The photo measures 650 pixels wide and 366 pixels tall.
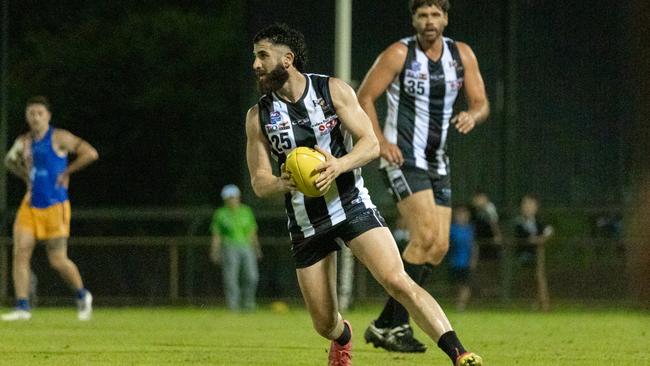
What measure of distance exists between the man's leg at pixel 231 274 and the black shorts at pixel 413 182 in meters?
9.62

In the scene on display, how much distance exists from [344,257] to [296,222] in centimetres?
1139

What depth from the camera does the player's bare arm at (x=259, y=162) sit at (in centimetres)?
764

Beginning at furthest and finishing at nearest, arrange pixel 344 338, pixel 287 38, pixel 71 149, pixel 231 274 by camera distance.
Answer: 1. pixel 231 274
2. pixel 71 149
3. pixel 344 338
4. pixel 287 38

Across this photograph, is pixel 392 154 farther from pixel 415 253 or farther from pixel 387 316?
pixel 387 316

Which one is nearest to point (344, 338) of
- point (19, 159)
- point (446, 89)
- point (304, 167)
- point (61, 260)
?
point (304, 167)

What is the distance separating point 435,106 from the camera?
10.5 meters

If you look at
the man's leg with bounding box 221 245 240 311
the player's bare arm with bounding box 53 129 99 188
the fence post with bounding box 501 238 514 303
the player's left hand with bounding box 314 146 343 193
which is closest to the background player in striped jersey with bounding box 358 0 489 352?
the player's left hand with bounding box 314 146 343 193

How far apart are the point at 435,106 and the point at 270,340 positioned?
104 inches

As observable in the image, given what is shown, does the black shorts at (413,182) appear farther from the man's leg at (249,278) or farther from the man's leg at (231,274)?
the man's leg at (249,278)

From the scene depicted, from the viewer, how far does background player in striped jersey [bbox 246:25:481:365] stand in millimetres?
7809

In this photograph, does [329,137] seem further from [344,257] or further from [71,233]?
[71,233]

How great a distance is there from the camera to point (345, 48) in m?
19.6

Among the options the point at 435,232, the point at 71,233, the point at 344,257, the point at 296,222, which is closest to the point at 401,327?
the point at 435,232

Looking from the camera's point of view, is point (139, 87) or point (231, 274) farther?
point (139, 87)
